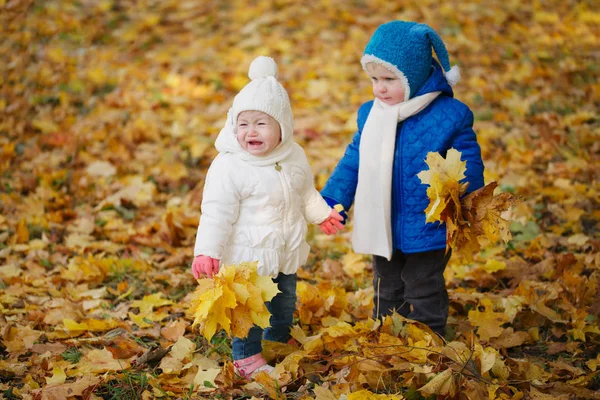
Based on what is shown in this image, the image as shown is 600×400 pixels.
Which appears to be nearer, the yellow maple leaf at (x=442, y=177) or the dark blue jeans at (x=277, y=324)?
the yellow maple leaf at (x=442, y=177)

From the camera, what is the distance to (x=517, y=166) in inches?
197

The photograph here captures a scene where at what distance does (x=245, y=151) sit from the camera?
2.69 meters

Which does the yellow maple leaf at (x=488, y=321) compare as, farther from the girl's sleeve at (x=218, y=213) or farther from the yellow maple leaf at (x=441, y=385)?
the girl's sleeve at (x=218, y=213)

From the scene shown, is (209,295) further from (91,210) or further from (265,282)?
(91,210)

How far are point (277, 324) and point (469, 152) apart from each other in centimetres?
111

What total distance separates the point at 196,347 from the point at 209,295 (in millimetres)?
739

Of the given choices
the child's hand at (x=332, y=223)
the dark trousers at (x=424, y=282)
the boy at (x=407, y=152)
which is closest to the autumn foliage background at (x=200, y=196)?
the dark trousers at (x=424, y=282)

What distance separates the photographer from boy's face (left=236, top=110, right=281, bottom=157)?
265 cm

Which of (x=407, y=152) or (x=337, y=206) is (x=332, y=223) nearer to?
(x=337, y=206)

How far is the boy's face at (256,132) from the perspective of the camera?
2648 millimetres

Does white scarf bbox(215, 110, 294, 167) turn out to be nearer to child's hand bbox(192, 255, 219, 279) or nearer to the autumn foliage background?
child's hand bbox(192, 255, 219, 279)

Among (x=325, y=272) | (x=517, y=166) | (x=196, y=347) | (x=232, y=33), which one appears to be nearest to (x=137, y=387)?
(x=196, y=347)

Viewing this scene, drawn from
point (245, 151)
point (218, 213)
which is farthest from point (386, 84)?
point (218, 213)

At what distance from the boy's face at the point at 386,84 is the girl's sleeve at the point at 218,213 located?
742 mm
